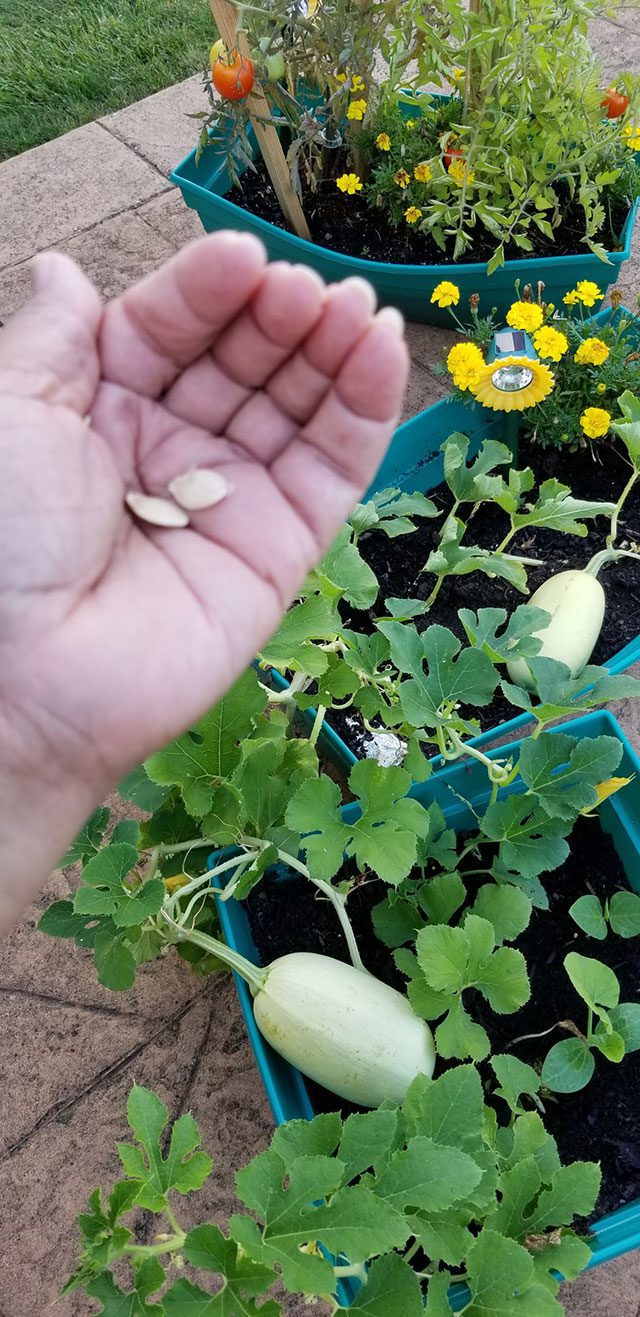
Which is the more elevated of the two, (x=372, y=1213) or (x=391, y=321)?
(x=391, y=321)

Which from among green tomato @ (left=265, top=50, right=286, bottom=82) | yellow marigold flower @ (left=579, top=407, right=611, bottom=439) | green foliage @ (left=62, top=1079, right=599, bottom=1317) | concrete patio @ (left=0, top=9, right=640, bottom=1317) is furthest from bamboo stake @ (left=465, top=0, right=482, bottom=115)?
green foliage @ (left=62, top=1079, right=599, bottom=1317)

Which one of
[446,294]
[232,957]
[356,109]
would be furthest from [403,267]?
[232,957]

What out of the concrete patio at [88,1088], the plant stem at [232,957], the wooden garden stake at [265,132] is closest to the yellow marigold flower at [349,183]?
the wooden garden stake at [265,132]

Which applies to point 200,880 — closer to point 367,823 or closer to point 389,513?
point 367,823

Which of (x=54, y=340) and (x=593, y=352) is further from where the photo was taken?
(x=593, y=352)

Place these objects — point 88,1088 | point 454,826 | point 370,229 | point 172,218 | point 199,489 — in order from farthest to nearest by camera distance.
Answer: point 172,218, point 370,229, point 88,1088, point 454,826, point 199,489

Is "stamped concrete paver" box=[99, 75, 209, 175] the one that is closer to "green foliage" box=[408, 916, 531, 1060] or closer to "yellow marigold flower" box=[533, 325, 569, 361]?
"yellow marigold flower" box=[533, 325, 569, 361]

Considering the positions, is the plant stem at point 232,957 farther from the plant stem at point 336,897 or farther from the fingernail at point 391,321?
the fingernail at point 391,321
